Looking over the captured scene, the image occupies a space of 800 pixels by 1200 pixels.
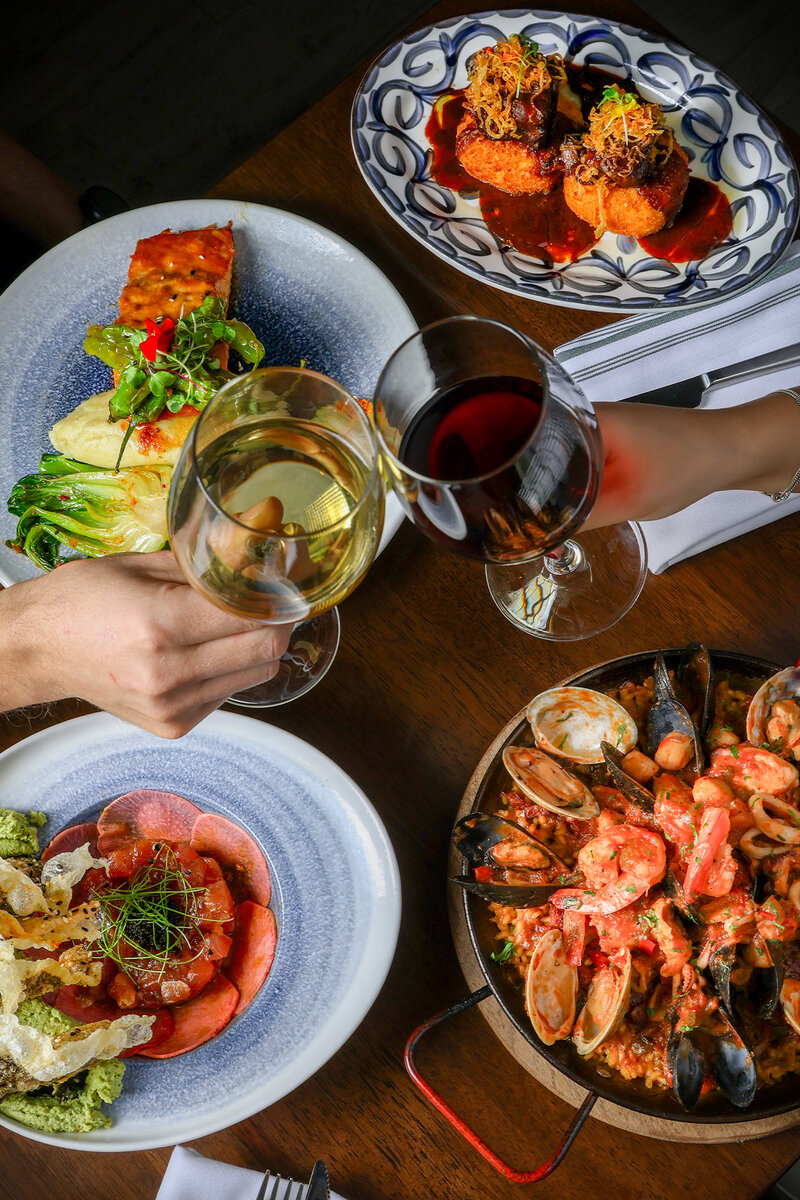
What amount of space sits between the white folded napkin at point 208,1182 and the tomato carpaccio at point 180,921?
16 centimetres

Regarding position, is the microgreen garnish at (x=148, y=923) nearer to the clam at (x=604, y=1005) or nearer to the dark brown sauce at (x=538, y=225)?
the clam at (x=604, y=1005)

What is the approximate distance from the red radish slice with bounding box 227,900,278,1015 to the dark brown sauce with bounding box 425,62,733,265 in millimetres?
1032

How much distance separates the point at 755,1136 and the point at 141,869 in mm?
846

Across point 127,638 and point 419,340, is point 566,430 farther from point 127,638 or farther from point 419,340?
point 127,638

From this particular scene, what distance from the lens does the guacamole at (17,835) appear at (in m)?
1.24

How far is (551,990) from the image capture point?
1111 millimetres

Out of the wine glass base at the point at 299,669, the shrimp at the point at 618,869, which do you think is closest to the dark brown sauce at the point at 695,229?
the wine glass base at the point at 299,669

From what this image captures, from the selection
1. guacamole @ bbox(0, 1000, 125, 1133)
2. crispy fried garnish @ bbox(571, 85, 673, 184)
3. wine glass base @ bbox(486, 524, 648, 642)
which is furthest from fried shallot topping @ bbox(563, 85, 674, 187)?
guacamole @ bbox(0, 1000, 125, 1133)

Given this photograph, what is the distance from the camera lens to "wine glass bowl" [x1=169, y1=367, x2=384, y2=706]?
33.2 inches

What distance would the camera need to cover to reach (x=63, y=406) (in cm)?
142

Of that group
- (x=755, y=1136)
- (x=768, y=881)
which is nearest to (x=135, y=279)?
(x=768, y=881)

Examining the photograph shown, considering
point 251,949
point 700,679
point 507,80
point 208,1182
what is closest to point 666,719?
point 700,679

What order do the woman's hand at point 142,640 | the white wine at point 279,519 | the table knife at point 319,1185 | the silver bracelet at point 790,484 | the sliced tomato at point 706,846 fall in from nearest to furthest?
the white wine at point 279,519 < the woman's hand at point 142,640 < the sliced tomato at point 706,846 < the table knife at point 319,1185 < the silver bracelet at point 790,484

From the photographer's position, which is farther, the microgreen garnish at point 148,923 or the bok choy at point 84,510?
the bok choy at point 84,510
